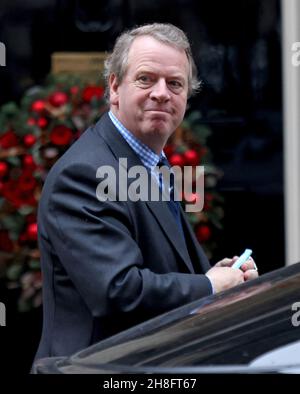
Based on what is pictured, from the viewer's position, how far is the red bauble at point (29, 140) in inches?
223

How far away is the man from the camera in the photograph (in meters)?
3.19

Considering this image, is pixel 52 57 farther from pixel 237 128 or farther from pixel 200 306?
pixel 200 306

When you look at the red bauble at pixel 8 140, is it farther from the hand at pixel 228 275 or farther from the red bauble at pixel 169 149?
the hand at pixel 228 275

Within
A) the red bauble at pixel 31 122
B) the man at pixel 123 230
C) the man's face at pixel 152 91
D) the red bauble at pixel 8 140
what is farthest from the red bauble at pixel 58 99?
the man's face at pixel 152 91

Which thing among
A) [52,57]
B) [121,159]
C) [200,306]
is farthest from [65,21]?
[200,306]

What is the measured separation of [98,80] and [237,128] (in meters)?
0.82

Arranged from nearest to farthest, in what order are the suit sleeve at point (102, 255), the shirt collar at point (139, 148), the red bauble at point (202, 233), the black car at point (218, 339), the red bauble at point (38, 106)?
1. the black car at point (218, 339)
2. the suit sleeve at point (102, 255)
3. the shirt collar at point (139, 148)
4. the red bauble at point (38, 106)
5. the red bauble at point (202, 233)

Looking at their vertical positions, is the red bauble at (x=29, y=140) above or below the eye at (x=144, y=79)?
above

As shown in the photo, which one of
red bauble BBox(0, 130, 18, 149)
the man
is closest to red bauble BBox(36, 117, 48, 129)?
red bauble BBox(0, 130, 18, 149)

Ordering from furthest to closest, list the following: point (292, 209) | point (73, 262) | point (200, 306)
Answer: point (292, 209) → point (73, 262) → point (200, 306)

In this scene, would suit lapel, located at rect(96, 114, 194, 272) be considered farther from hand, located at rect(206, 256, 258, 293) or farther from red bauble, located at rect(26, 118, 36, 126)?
red bauble, located at rect(26, 118, 36, 126)

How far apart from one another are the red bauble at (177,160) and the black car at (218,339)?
8.59 feet

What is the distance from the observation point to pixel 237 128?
21.2ft
